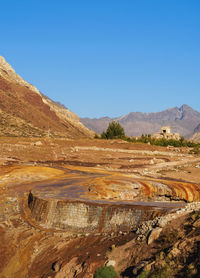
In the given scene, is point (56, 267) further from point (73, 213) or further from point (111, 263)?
point (73, 213)

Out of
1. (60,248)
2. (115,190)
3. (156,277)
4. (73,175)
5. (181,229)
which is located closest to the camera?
(156,277)

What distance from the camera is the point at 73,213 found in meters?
22.9

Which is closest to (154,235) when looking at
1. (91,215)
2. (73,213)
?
(91,215)

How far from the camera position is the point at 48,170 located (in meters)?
38.5

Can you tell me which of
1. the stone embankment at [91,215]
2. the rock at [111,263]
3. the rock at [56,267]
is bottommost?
the rock at [56,267]

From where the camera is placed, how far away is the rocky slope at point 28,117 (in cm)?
10200

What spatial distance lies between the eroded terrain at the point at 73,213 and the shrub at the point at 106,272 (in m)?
0.50

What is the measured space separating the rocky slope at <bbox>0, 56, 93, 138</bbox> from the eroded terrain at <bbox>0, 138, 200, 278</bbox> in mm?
57238

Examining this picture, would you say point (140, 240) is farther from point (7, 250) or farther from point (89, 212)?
point (7, 250)

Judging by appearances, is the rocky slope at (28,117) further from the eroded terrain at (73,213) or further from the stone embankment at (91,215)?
the stone embankment at (91,215)

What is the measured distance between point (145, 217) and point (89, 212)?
4042mm

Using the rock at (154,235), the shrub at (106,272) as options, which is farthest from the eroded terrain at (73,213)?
the rock at (154,235)

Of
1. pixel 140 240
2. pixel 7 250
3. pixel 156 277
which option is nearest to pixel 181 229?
pixel 140 240

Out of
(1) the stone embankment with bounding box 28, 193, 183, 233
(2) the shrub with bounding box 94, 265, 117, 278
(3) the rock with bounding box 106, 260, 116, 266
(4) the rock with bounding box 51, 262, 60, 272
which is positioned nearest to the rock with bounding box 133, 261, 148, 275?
(2) the shrub with bounding box 94, 265, 117, 278
